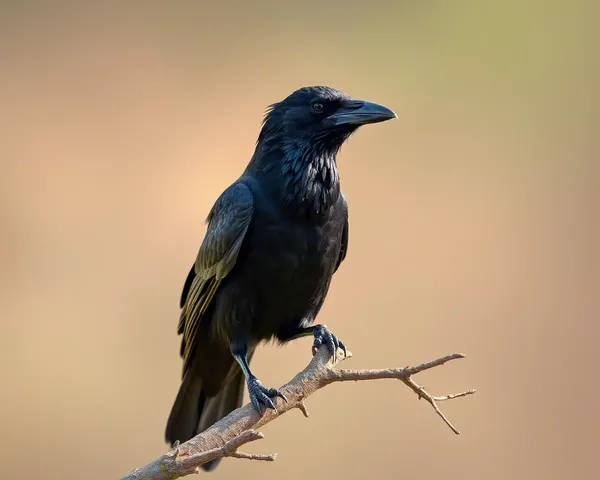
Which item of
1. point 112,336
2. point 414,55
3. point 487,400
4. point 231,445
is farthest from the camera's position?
point 414,55

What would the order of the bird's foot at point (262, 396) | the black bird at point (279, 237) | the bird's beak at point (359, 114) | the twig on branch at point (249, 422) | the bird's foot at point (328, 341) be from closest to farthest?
the twig on branch at point (249, 422), the bird's foot at point (262, 396), the bird's foot at point (328, 341), the black bird at point (279, 237), the bird's beak at point (359, 114)

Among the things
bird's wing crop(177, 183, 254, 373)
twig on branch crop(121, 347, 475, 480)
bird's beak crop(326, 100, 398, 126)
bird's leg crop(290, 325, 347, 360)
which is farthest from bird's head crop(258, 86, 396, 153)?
twig on branch crop(121, 347, 475, 480)

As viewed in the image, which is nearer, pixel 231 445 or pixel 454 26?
pixel 231 445

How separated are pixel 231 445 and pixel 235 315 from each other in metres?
2.02

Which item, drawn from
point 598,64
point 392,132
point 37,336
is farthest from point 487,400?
point 598,64

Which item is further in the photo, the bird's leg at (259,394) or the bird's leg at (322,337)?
the bird's leg at (322,337)

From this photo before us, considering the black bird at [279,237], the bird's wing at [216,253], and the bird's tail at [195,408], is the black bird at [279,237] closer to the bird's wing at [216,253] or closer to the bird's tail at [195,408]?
the bird's wing at [216,253]

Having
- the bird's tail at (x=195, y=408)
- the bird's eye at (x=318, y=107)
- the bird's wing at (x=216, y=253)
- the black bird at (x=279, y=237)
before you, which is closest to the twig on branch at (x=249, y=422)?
the black bird at (x=279, y=237)

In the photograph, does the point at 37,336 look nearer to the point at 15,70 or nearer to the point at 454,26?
the point at 15,70

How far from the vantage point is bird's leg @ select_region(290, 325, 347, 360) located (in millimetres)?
5720

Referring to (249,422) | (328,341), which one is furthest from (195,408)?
(249,422)

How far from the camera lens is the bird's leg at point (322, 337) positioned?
5720 millimetres

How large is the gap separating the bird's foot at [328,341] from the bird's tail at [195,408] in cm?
90

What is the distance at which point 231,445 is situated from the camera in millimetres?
4070
